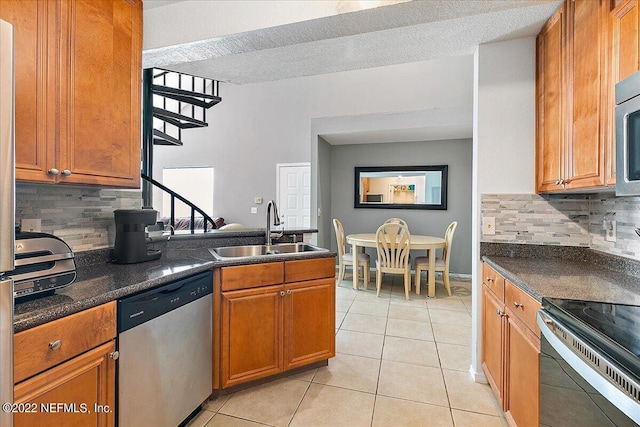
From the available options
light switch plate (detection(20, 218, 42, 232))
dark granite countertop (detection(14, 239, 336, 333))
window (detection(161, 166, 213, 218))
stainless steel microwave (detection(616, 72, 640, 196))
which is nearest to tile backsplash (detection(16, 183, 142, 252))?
light switch plate (detection(20, 218, 42, 232))

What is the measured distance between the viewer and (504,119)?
2.02 meters

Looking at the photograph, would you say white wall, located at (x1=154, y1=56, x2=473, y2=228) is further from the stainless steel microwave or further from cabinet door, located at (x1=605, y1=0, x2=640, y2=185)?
the stainless steel microwave

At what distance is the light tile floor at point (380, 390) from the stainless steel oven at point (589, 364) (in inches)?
30.9

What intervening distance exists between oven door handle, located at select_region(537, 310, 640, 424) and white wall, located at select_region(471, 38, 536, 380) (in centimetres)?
106

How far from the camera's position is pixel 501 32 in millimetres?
1895

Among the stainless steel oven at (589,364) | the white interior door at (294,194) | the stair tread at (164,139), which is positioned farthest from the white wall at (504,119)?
the white interior door at (294,194)

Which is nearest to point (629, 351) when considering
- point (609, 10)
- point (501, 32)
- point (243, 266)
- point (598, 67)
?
point (598, 67)

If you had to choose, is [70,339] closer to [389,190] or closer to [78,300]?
[78,300]

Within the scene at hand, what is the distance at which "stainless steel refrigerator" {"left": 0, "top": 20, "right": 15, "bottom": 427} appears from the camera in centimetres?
83

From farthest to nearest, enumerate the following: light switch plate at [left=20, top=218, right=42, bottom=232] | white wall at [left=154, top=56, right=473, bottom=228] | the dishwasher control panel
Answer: white wall at [left=154, top=56, right=473, bottom=228] → light switch plate at [left=20, top=218, right=42, bottom=232] → the dishwasher control panel

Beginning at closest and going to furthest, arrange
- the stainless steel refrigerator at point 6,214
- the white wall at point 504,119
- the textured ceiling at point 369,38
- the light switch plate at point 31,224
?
1. the stainless steel refrigerator at point 6,214
2. the light switch plate at point 31,224
3. the textured ceiling at point 369,38
4. the white wall at point 504,119

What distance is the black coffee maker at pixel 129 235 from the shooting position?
5.82ft

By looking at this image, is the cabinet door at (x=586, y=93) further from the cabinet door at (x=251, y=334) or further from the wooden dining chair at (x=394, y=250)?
the wooden dining chair at (x=394, y=250)

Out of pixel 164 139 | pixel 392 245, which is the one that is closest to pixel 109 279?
pixel 392 245
